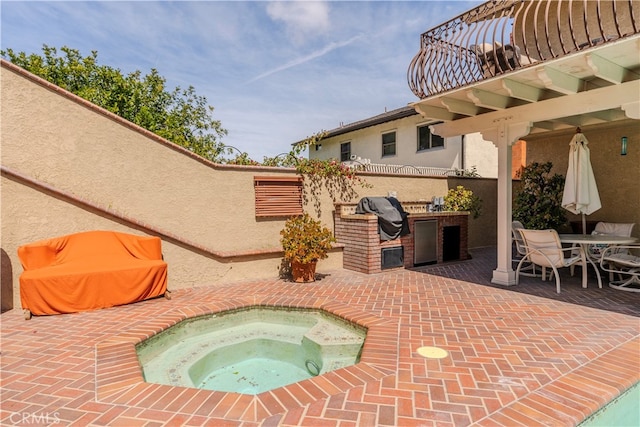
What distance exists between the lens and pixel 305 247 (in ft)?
21.6

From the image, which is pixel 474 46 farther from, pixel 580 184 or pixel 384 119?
pixel 384 119

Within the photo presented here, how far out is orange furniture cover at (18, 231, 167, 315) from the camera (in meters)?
4.60

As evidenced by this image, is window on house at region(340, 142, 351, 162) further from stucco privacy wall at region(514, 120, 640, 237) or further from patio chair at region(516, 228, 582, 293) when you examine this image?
patio chair at region(516, 228, 582, 293)

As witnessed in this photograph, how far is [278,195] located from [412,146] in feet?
27.8

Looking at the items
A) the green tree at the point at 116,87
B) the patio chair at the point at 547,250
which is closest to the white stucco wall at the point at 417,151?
the patio chair at the point at 547,250

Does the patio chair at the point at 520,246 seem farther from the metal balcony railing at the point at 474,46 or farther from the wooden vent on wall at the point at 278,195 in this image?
the wooden vent on wall at the point at 278,195

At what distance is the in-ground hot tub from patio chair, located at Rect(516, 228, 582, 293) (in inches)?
155

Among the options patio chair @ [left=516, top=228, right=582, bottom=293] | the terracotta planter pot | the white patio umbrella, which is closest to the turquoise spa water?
patio chair @ [left=516, top=228, right=582, bottom=293]

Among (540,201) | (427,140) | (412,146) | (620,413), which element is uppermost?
(427,140)

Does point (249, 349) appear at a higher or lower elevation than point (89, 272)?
lower

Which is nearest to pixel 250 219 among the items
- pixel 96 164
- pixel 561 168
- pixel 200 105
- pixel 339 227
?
pixel 339 227

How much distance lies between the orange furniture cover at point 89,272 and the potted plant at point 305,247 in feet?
7.76

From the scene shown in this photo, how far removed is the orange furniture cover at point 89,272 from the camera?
460 cm

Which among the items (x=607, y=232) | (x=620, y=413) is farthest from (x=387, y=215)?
(x=620, y=413)
